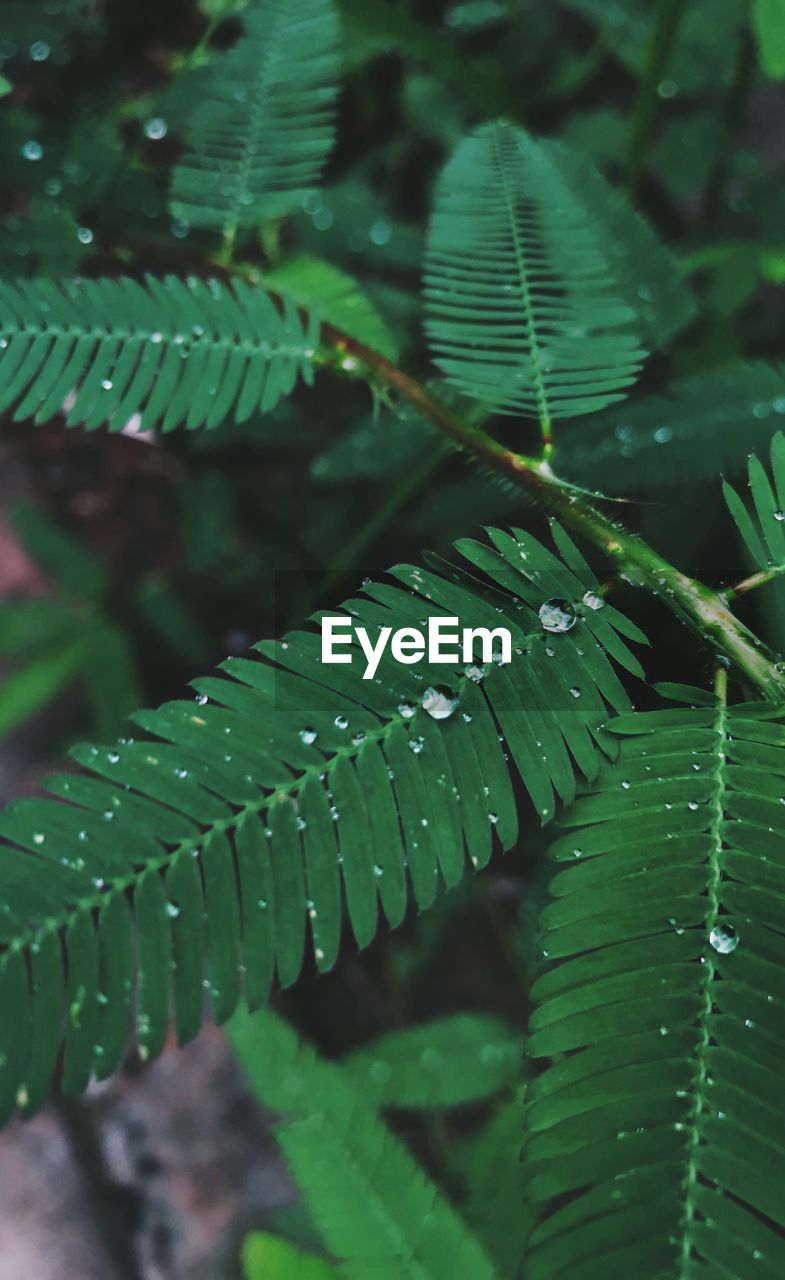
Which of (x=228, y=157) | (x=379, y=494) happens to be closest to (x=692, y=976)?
(x=228, y=157)

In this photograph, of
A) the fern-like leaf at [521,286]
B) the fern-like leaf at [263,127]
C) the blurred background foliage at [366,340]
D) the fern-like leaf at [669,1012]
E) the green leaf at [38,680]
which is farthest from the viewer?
the green leaf at [38,680]

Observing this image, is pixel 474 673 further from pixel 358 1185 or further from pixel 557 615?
pixel 358 1185

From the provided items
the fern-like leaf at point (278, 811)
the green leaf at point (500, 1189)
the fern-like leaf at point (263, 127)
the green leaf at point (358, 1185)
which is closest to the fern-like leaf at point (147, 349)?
the fern-like leaf at point (263, 127)

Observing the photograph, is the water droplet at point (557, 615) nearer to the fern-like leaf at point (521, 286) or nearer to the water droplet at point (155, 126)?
the fern-like leaf at point (521, 286)

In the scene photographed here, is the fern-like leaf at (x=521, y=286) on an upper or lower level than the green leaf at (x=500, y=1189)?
upper

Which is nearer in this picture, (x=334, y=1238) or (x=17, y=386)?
(x=17, y=386)

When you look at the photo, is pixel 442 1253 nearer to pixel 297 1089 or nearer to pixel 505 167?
pixel 297 1089

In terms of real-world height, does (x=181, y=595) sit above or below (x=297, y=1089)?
above

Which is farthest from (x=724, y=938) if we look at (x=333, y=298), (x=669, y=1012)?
(x=333, y=298)
